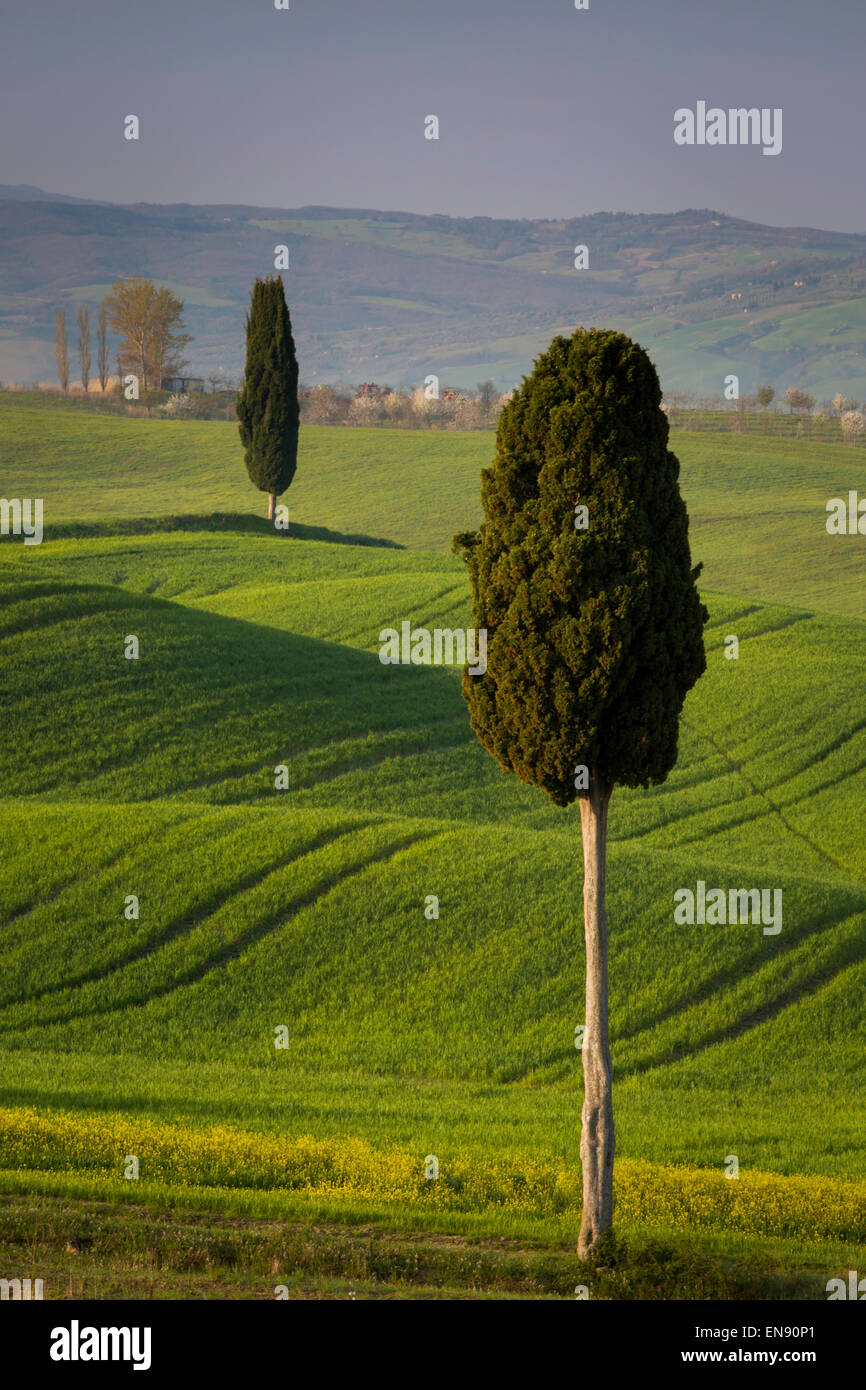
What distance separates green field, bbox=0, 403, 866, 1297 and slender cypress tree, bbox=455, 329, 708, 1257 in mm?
4641

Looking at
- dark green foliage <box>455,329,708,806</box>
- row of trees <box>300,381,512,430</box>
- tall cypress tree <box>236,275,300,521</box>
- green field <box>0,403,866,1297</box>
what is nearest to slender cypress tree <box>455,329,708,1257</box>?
dark green foliage <box>455,329,708,806</box>

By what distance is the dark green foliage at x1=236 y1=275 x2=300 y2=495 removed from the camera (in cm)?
8044

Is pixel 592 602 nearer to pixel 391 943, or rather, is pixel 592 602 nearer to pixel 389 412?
pixel 391 943

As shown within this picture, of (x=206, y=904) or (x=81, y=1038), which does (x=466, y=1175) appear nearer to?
(x=81, y=1038)

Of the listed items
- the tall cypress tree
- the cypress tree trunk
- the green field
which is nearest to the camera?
the cypress tree trunk

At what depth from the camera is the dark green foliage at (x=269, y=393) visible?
3167 inches

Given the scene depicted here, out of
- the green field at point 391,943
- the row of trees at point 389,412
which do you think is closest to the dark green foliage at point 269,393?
the green field at point 391,943

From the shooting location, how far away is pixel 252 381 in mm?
82125

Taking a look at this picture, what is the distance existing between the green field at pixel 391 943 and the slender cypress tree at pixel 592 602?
4.64m

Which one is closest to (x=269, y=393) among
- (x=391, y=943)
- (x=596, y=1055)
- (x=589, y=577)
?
(x=391, y=943)

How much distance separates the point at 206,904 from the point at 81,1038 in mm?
5259

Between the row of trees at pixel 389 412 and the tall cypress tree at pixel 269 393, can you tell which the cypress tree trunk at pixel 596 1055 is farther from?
the row of trees at pixel 389 412

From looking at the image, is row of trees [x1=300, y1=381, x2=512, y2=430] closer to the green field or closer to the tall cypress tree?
the tall cypress tree
